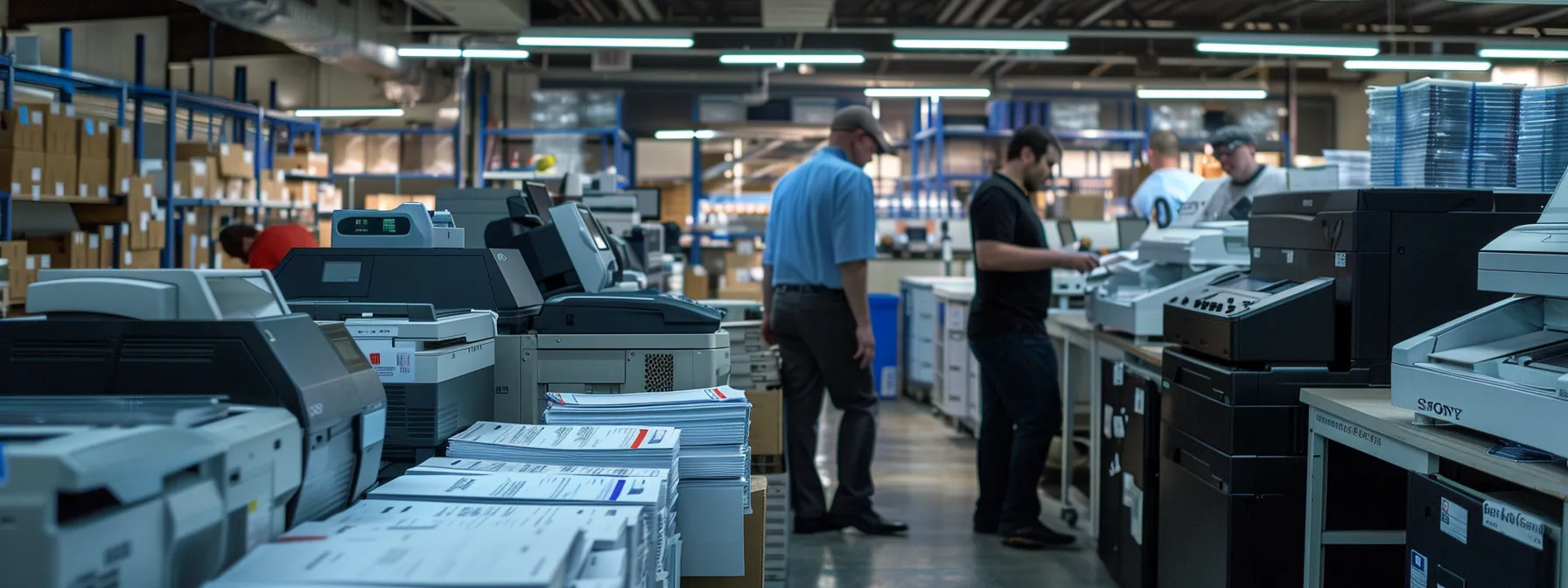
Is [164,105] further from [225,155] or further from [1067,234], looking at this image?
[1067,234]

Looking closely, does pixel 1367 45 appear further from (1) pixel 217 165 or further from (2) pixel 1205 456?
(1) pixel 217 165

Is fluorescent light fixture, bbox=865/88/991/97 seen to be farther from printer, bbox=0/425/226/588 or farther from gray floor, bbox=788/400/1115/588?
printer, bbox=0/425/226/588

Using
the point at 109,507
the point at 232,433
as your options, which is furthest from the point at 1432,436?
the point at 109,507

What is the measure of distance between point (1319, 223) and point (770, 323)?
1948 mm

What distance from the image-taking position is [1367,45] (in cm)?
855

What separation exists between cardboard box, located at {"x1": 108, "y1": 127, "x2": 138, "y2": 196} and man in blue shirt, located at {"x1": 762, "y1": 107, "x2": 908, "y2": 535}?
456 centimetres

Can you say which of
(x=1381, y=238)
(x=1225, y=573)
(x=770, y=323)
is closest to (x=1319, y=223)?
(x=1381, y=238)

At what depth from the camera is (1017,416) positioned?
13.2 feet

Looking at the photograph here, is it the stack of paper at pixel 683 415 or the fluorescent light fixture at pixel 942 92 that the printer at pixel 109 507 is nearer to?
the stack of paper at pixel 683 415

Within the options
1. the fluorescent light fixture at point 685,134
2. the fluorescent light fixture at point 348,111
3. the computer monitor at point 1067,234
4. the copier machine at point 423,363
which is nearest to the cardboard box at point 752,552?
the copier machine at point 423,363

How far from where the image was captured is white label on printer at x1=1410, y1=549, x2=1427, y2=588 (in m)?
2.07

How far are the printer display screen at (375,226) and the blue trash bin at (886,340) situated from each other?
5582mm

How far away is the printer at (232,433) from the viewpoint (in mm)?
1214

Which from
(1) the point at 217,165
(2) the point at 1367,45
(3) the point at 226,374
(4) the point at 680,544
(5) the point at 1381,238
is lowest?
(4) the point at 680,544
